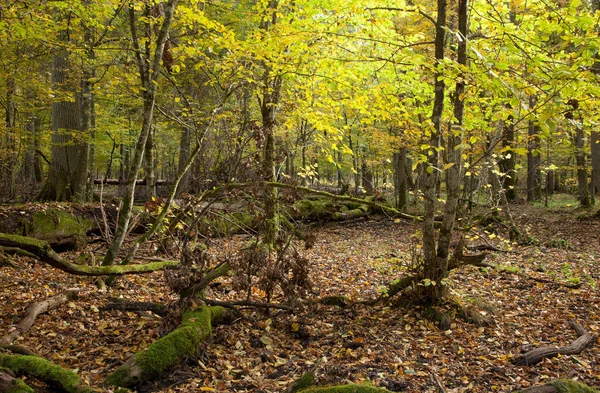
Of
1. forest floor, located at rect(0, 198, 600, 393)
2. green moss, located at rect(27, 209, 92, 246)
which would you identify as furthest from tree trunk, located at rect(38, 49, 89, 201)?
forest floor, located at rect(0, 198, 600, 393)

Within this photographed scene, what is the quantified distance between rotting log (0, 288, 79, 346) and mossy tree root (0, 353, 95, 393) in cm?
58

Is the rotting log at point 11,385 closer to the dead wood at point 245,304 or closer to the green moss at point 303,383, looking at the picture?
the green moss at point 303,383

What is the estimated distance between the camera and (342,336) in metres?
5.06

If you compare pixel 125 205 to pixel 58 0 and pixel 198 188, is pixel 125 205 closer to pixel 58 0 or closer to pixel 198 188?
pixel 198 188

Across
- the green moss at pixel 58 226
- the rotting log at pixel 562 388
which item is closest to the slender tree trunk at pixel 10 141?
the green moss at pixel 58 226

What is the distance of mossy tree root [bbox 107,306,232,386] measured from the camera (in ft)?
11.9

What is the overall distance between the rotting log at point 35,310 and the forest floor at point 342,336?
98 mm

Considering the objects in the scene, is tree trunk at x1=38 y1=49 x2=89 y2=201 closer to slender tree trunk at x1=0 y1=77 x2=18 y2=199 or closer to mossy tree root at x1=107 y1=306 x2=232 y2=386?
slender tree trunk at x1=0 y1=77 x2=18 y2=199

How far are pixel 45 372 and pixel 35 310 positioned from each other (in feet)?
6.21

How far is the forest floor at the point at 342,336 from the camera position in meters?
3.99

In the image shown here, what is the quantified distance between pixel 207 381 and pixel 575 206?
1803 centimetres

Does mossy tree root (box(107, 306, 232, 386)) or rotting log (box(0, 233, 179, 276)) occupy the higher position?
rotting log (box(0, 233, 179, 276))

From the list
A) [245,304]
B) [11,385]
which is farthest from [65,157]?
[11,385]

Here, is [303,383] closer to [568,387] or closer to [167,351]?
[167,351]
